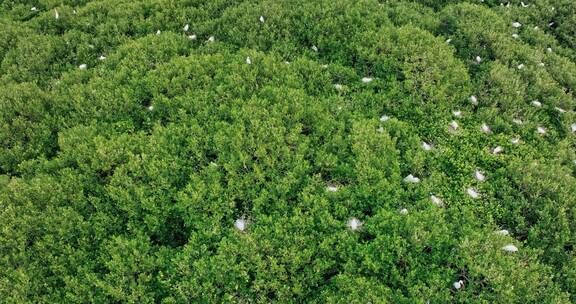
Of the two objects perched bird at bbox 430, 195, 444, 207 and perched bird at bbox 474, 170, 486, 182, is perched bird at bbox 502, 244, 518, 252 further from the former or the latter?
perched bird at bbox 474, 170, 486, 182

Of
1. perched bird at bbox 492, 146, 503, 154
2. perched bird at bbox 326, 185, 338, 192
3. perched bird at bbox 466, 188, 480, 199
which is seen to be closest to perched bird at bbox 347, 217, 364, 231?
perched bird at bbox 326, 185, 338, 192

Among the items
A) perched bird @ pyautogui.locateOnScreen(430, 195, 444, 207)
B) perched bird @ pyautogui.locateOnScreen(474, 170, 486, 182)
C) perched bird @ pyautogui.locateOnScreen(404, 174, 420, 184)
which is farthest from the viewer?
perched bird @ pyautogui.locateOnScreen(474, 170, 486, 182)

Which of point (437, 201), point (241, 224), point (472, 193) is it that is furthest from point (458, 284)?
point (241, 224)

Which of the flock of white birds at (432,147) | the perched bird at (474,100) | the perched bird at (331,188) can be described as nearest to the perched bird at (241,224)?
the flock of white birds at (432,147)

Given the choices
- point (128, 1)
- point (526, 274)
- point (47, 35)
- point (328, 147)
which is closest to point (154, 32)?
point (128, 1)

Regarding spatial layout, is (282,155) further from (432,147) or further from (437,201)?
(432,147)

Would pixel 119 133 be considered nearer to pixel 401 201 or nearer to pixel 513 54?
pixel 401 201
